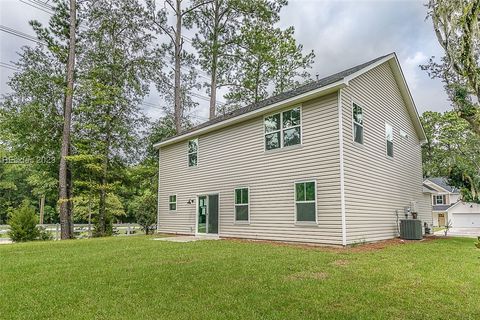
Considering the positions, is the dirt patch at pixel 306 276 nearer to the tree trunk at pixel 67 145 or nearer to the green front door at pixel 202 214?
the green front door at pixel 202 214

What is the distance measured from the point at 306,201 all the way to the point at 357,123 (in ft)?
9.87

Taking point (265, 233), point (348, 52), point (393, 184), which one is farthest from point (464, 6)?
point (348, 52)

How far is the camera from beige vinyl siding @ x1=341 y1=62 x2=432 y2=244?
943cm

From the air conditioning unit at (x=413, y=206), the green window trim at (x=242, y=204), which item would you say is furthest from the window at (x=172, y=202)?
the air conditioning unit at (x=413, y=206)

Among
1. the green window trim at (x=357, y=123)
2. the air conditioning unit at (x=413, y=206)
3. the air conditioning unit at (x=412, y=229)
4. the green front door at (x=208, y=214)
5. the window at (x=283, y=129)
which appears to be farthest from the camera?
the air conditioning unit at (x=413, y=206)

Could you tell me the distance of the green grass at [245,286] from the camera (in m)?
3.76

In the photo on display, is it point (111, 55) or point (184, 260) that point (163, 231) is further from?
point (111, 55)

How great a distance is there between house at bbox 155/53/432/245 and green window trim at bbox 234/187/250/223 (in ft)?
0.12

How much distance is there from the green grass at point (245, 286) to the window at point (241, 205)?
397cm

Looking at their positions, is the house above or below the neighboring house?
above

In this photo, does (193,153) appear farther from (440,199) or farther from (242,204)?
(440,199)

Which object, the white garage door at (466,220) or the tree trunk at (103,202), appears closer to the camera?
the tree trunk at (103,202)

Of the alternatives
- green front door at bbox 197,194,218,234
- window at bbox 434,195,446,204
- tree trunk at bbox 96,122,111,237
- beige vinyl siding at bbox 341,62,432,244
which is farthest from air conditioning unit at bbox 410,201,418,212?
window at bbox 434,195,446,204

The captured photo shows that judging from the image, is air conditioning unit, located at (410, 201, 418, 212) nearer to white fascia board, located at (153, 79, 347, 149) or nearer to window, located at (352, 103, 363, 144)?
window, located at (352, 103, 363, 144)
